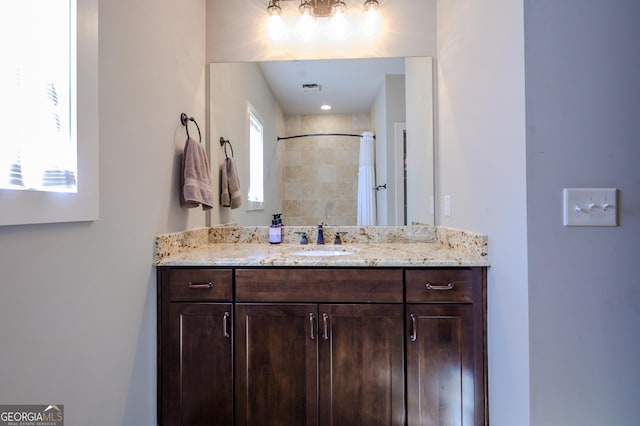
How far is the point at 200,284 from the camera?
1.42 metres

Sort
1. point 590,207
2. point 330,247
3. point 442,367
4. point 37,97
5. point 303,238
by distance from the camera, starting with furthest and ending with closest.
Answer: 1. point 303,238
2. point 330,247
3. point 442,367
4. point 590,207
5. point 37,97

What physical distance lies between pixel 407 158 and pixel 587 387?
4.51 feet

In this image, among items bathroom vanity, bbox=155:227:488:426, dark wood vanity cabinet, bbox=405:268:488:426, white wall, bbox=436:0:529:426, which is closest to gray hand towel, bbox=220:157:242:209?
bathroom vanity, bbox=155:227:488:426

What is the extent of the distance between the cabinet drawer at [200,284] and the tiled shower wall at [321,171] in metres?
0.72

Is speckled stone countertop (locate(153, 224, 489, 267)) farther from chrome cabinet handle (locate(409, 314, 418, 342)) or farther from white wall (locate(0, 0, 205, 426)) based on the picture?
chrome cabinet handle (locate(409, 314, 418, 342))

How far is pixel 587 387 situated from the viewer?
1.05 meters

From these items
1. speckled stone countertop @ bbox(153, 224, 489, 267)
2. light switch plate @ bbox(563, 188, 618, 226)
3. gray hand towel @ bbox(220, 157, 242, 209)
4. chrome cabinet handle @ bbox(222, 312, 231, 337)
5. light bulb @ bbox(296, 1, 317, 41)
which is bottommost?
chrome cabinet handle @ bbox(222, 312, 231, 337)

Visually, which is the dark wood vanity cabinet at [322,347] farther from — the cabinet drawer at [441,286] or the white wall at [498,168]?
the white wall at [498,168]

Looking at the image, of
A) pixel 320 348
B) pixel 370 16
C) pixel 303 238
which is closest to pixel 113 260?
pixel 320 348

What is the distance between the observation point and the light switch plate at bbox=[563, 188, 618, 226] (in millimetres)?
1025

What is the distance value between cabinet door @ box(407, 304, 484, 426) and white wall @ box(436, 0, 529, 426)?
8 centimetres

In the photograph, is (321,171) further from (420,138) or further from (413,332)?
(413,332)

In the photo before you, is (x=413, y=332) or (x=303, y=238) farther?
(x=303, y=238)

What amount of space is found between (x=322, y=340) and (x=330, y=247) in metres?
0.63
